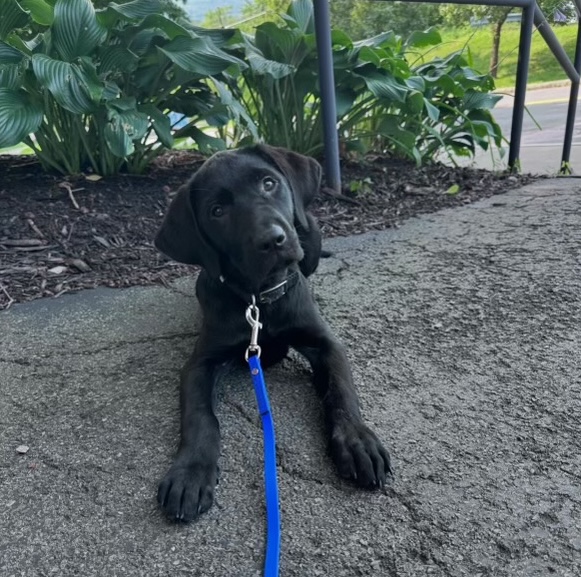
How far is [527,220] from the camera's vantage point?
386cm

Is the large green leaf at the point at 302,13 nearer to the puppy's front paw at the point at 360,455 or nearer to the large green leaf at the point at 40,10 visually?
the large green leaf at the point at 40,10

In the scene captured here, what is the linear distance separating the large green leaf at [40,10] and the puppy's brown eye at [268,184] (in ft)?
7.20

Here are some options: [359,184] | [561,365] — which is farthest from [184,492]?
[359,184]

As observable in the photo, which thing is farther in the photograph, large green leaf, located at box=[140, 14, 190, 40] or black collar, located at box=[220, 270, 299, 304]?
large green leaf, located at box=[140, 14, 190, 40]

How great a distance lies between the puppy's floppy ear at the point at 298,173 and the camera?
7.57 feet

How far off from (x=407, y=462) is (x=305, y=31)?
3.76 m

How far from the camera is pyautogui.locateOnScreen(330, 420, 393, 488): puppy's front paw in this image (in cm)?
155

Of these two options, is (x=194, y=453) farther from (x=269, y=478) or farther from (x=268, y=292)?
(x=268, y=292)

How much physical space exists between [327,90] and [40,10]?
189cm

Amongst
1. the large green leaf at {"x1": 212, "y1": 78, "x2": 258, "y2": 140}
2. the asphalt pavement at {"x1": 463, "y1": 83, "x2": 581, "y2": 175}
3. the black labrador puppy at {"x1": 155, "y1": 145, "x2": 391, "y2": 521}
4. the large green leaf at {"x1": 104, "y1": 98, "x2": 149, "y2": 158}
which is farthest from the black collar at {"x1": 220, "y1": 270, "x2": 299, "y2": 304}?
the asphalt pavement at {"x1": 463, "y1": 83, "x2": 581, "y2": 175}

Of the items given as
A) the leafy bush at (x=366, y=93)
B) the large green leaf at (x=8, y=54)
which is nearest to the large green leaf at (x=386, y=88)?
the leafy bush at (x=366, y=93)

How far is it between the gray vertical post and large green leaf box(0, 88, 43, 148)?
1.88 meters

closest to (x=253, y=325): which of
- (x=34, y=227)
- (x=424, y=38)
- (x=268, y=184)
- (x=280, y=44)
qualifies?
(x=268, y=184)

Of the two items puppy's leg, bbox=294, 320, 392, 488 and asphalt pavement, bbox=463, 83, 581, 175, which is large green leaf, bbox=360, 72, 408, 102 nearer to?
asphalt pavement, bbox=463, 83, 581, 175
